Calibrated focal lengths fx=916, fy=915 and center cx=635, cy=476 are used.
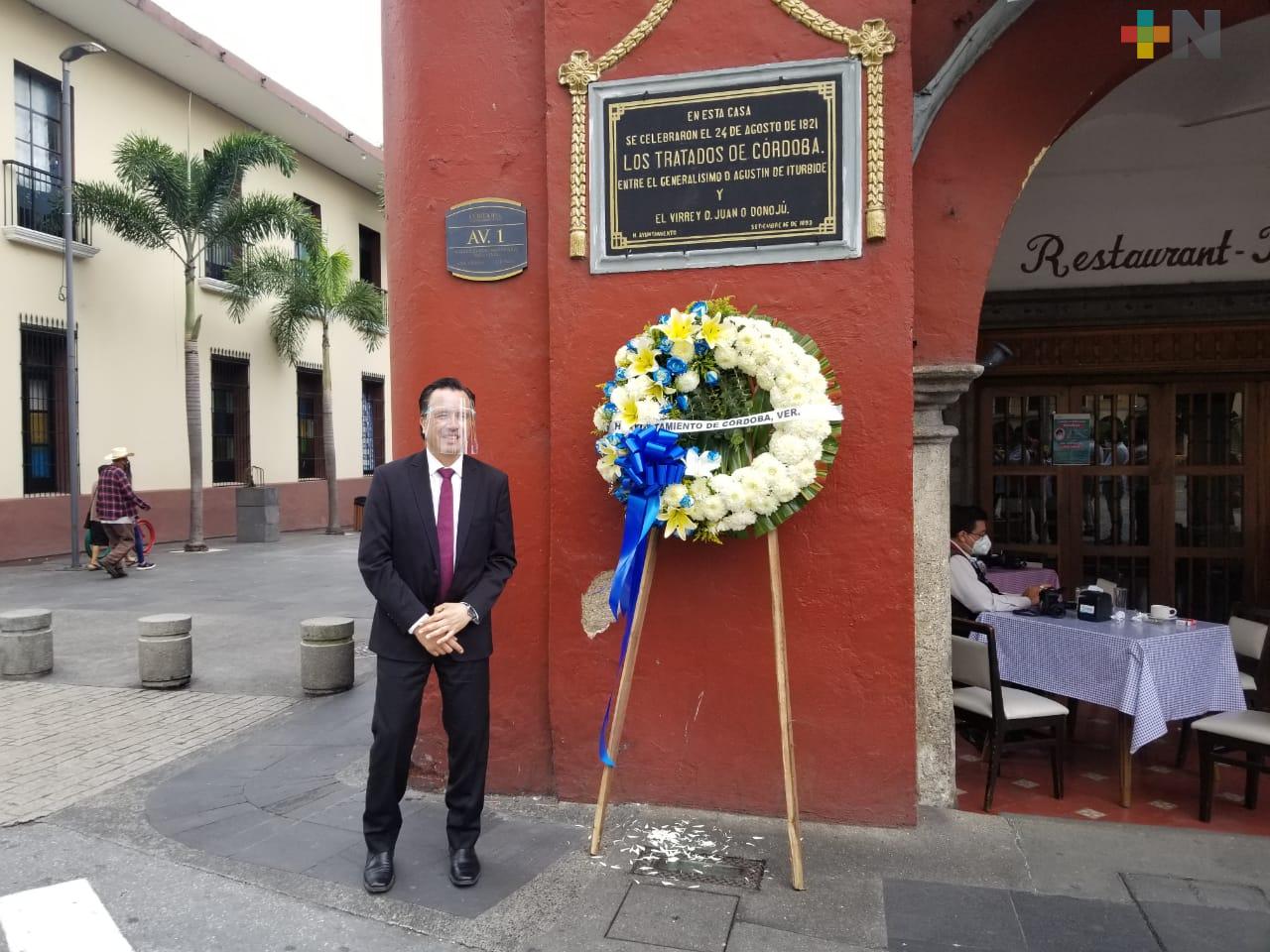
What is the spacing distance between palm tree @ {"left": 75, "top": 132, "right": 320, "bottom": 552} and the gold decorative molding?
1318cm

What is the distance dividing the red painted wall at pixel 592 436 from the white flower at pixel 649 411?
72 cm

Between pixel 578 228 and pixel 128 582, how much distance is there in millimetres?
10310

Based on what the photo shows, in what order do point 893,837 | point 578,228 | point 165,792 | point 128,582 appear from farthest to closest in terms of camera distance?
1. point 128,582
2. point 165,792
3. point 578,228
4. point 893,837

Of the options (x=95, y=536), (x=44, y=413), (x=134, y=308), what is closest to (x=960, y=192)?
(x=95, y=536)

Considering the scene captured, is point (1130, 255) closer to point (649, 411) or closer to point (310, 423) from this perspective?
point (649, 411)

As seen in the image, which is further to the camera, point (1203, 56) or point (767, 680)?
point (1203, 56)

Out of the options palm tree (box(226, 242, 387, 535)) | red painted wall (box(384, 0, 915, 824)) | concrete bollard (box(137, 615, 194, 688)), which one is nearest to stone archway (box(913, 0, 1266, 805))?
red painted wall (box(384, 0, 915, 824))

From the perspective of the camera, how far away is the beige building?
13.8 m

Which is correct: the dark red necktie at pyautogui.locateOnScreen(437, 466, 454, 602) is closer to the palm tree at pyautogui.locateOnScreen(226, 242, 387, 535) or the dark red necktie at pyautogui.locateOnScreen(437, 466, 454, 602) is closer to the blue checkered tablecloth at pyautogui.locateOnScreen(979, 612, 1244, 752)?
the blue checkered tablecloth at pyautogui.locateOnScreen(979, 612, 1244, 752)

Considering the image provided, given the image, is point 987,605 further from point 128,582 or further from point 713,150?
point 128,582

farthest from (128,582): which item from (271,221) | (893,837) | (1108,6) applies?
(1108,6)

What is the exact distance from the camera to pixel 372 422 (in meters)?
24.0

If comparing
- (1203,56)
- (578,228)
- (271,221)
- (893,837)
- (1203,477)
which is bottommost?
(893,837)

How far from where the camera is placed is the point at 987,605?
547 cm
